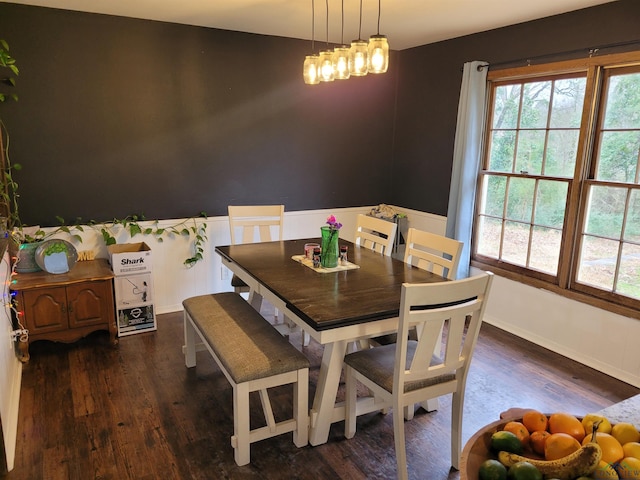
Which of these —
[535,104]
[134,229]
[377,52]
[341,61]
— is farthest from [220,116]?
[535,104]

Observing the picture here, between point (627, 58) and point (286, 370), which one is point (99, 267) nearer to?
point (286, 370)

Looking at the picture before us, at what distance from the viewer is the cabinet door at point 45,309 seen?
302cm

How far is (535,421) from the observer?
1.05 metres

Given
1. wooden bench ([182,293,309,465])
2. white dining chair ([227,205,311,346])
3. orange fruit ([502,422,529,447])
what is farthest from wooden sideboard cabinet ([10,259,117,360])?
orange fruit ([502,422,529,447])

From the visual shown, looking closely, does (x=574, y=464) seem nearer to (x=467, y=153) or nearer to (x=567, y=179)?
(x=567, y=179)

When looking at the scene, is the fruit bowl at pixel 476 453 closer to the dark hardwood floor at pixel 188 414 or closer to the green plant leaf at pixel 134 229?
the dark hardwood floor at pixel 188 414

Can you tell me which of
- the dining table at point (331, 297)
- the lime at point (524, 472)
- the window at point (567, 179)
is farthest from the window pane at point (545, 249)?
the lime at point (524, 472)

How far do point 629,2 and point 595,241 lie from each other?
1486mm

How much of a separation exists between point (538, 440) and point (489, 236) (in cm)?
315

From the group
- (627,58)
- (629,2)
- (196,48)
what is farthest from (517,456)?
(196,48)

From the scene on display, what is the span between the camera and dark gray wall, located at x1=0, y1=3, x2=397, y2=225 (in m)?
3.33

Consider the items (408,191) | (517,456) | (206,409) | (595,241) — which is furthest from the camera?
(408,191)

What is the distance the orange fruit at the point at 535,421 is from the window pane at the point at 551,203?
266cm

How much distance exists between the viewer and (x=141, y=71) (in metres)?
3.59
